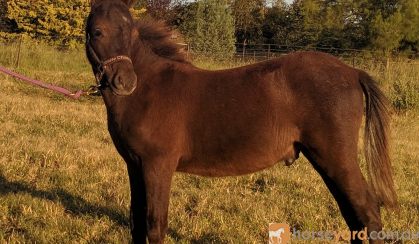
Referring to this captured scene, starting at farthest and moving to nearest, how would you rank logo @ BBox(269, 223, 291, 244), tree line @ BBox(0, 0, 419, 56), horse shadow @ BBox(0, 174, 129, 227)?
tree line @ BBox(0, 0, 419, 56) < horse shadow @ BBox(0, 174, 129, 227) < logo @ BBox(269, 223, 291, 244)

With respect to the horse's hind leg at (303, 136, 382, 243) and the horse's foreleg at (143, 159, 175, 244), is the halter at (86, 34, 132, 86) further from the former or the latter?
the horse's hind leg at (303, 136, 382, 243)

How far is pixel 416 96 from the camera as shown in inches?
472

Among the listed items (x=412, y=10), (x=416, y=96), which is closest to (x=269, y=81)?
(x=416, y=96)

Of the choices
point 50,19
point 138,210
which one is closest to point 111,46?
point 138,210

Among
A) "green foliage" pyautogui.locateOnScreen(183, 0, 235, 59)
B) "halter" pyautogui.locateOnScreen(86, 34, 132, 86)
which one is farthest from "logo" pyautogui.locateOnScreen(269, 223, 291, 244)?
"green foliage" pyautogui.locateOnScreen(183, 0, 235, 59)

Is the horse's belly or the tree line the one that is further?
the tree line

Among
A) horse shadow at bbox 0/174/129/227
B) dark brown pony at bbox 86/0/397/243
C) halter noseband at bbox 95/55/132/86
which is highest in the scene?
halter noseband at bbox 95/55/132/86

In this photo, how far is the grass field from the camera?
4230 millimetres

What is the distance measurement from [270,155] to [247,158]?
19cm

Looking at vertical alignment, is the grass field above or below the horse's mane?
below

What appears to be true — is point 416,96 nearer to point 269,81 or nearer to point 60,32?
point 269,81

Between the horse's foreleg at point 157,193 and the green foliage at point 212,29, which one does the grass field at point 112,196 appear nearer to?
the horse's foreleg at point 157,193

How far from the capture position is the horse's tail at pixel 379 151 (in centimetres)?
365

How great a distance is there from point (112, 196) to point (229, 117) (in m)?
2.39
